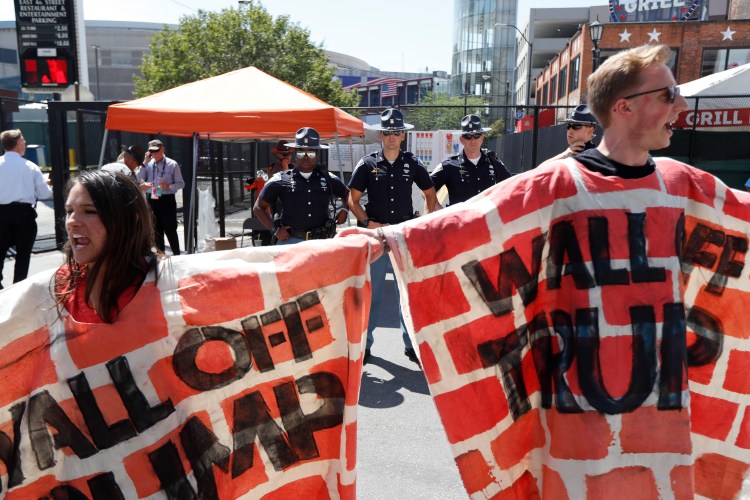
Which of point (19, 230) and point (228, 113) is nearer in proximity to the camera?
point (19, 230)

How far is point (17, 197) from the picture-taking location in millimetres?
7824

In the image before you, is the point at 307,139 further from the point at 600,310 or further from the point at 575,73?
the point at 575,73

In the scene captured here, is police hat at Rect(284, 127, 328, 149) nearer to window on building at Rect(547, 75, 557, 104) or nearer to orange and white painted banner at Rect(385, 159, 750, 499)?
orange and white painted banner at Rect(385, 159, 750, 499)

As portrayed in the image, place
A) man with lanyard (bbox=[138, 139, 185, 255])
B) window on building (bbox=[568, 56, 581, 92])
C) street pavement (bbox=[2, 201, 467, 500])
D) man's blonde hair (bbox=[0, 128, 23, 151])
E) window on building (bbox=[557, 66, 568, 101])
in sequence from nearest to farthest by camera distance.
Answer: street pavement (bbox=[2, 201, 467, 500]), man's blonde hair (bbox=[0, 128, 23, 151]), man with lanyard (bbox=[138, 139, 185, 255]), window on building (bbox=[568, 56, 581, 92]), window on building (bbox=[557, 66, 568, 101])

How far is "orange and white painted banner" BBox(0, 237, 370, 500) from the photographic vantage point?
7.18 feet

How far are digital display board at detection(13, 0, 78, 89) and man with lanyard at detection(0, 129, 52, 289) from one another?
4342mm

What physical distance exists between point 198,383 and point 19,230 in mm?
6604

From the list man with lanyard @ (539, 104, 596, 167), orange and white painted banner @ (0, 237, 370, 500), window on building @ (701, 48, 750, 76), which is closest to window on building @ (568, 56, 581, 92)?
window on building @ (701, 48, 750, 76)

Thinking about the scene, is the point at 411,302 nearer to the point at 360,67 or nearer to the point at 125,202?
the point at 125,202

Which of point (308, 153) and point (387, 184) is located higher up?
point (308, 153)

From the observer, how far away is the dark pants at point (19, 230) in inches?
309

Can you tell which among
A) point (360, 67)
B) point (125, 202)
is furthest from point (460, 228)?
point (360, 67)

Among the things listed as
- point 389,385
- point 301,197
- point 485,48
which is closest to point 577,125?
point 301,197

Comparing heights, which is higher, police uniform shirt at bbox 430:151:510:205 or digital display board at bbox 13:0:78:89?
digital display board at bbox 13:0:78:89
